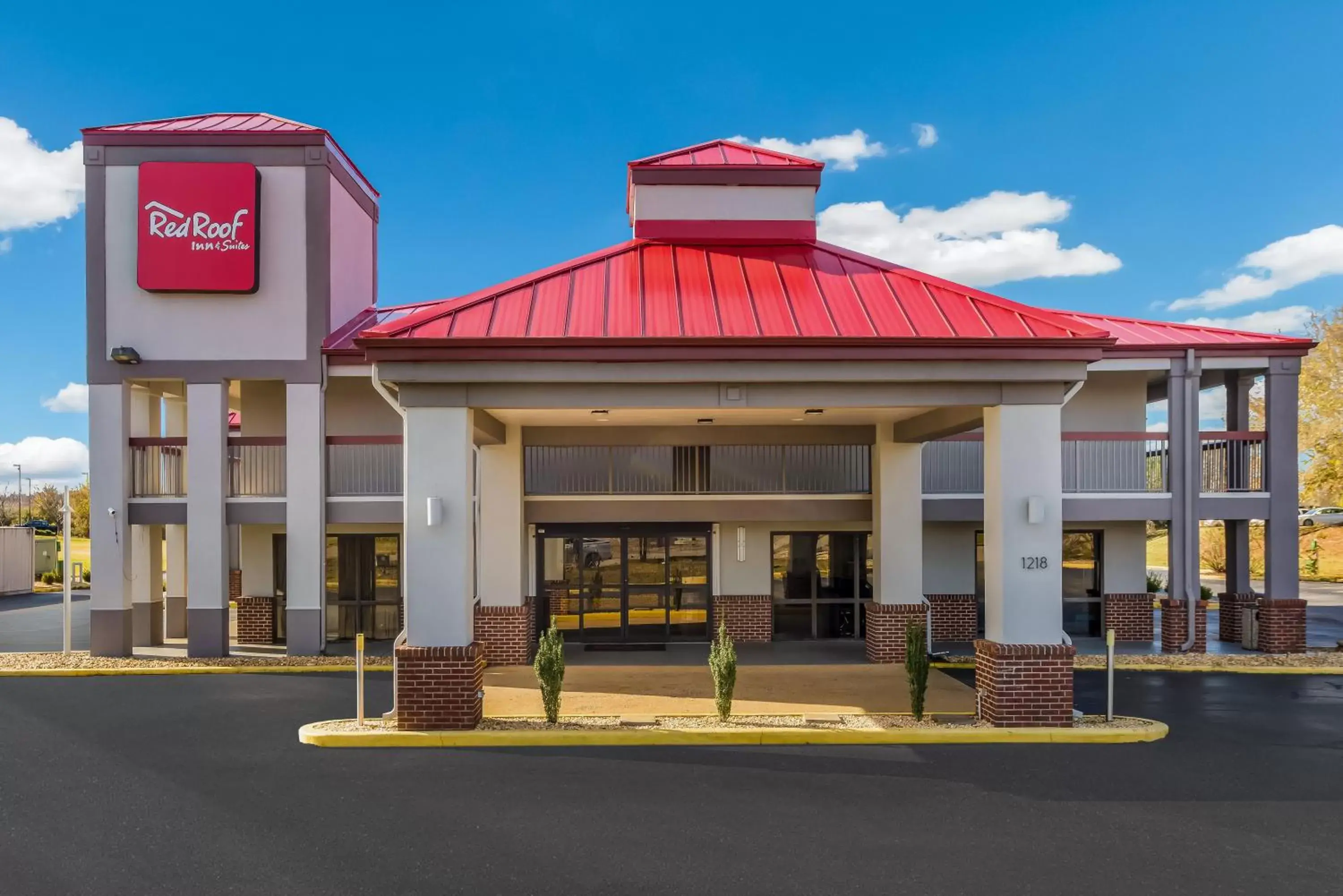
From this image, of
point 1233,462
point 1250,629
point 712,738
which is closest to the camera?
point 712,738

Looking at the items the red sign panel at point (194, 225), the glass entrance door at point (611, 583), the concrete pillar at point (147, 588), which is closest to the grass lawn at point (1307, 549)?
the glass entrance door at point (611, 583)

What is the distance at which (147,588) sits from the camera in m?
17.8

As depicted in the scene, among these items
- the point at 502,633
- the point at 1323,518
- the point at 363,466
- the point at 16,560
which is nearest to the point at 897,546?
the point at 502,633

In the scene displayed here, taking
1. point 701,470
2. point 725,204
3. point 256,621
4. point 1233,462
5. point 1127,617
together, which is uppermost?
point 725,204

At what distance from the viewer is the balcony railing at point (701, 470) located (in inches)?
657

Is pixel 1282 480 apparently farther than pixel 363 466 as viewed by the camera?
No

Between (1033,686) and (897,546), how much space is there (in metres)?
5.15

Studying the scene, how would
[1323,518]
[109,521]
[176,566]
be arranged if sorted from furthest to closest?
[1323,518], [176,566], [109,521]

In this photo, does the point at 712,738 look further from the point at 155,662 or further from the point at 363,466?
the point at 155,662

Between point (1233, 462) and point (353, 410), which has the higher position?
point (353, 410)

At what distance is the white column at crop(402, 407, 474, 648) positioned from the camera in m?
10.3

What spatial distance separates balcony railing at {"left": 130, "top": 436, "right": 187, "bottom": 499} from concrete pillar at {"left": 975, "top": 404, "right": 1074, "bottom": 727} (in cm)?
1500

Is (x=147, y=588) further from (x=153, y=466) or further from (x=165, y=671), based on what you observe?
(x=165, y=671)

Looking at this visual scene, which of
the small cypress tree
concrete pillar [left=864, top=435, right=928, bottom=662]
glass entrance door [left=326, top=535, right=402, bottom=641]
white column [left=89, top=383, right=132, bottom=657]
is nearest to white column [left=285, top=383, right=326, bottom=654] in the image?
glass entrance door [left=326, top=535, right=402, bottom=641]
